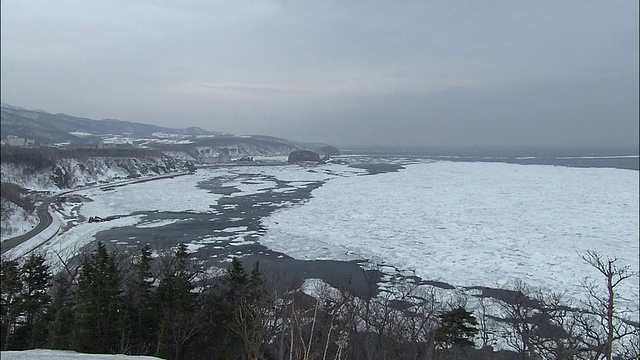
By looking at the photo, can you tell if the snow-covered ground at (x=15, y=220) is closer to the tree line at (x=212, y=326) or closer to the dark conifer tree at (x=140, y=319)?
the tree line at (x=212, y=326)

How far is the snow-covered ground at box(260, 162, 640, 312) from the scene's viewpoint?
1658 cm

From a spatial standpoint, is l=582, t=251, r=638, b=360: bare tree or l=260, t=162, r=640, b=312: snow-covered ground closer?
l=582, t=251, r=638, b=360: bare tree

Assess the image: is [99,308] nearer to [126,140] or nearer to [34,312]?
[34,312]

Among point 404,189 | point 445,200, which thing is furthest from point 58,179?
point 445,200

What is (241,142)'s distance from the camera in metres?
141

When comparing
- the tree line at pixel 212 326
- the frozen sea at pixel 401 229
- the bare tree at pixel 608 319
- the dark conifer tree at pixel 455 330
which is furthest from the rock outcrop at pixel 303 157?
the dark conifer tree at pixel 455 330

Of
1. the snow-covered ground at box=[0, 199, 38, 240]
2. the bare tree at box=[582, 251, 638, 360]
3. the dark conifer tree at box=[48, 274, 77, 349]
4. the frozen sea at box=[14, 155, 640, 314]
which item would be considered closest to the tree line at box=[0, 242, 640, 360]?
the dark conifer tree at box=[48, 274, 77, 349]

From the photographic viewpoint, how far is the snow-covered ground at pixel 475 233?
54.4ft

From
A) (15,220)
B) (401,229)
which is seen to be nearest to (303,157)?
(15,220)

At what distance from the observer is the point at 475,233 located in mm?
23094

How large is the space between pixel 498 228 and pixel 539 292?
11.5 meters

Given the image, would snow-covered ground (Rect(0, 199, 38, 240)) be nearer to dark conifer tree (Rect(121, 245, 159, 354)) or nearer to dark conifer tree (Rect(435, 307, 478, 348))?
dark conifer tree (Rect(121, 245, 159, 354))

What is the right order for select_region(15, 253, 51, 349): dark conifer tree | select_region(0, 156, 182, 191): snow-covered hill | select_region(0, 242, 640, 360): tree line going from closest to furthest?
select_region(0, 242, 640, 360): tree line → select_region(15, 253, 51, 349): dark conifer tree → select_region(0, 156, 182, 191): snow-covered hill

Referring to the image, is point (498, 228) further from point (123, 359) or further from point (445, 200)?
point (123, 359)
